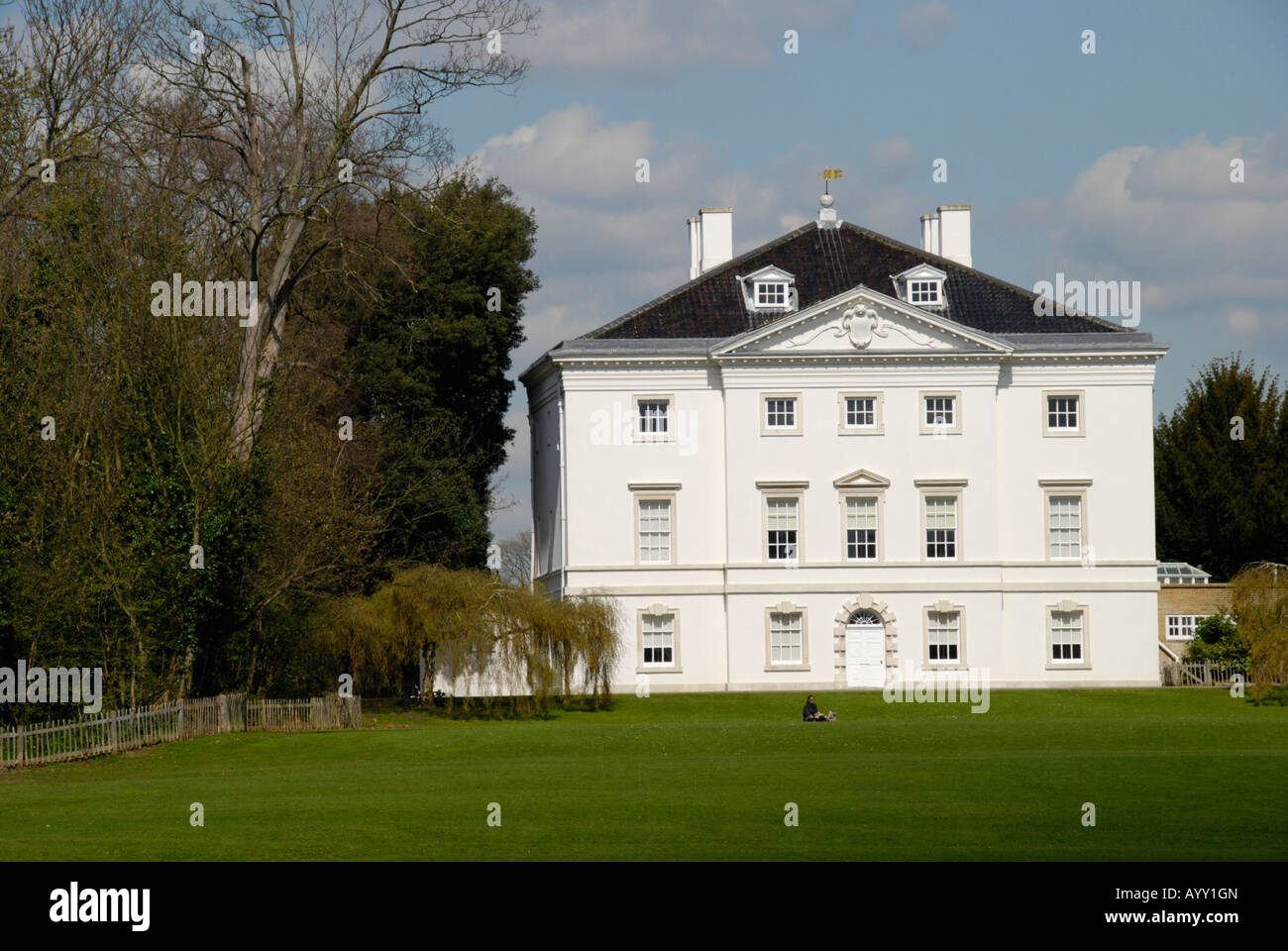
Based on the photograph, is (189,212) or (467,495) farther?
(467,495)

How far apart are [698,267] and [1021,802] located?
135 feet

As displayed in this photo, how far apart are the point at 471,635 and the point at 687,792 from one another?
2245cm

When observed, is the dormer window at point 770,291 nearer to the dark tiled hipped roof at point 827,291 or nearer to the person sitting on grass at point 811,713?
the dark tiled hipped roof at point 827,291

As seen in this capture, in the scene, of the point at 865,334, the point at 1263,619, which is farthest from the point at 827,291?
the point at 1263,619

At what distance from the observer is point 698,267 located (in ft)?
198

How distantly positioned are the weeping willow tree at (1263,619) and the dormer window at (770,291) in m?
16.4

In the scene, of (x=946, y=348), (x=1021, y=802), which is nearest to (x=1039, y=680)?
(x=946, y=348)

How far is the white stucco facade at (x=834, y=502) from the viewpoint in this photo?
53.1 metres

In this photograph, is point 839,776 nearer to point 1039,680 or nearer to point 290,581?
point 290,581

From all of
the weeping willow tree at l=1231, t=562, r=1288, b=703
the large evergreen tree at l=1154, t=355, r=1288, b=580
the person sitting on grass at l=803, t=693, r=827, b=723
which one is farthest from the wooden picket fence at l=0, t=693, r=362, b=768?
the large evergreen tree at l=1154, t=355, r=1288, b=580

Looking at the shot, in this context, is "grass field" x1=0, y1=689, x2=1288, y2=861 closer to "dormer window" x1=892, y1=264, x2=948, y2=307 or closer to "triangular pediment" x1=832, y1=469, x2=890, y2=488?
"triangular pediment" x1=832, y1=469, x2=890, y2=488

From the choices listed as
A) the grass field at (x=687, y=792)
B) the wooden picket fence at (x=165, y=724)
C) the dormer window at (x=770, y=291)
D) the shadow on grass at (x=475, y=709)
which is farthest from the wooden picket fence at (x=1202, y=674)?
the wooden picket fence at (x=165, y=724)

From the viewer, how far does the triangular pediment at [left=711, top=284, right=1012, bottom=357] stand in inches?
2077

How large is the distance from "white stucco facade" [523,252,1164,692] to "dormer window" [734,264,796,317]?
7.46 feet
